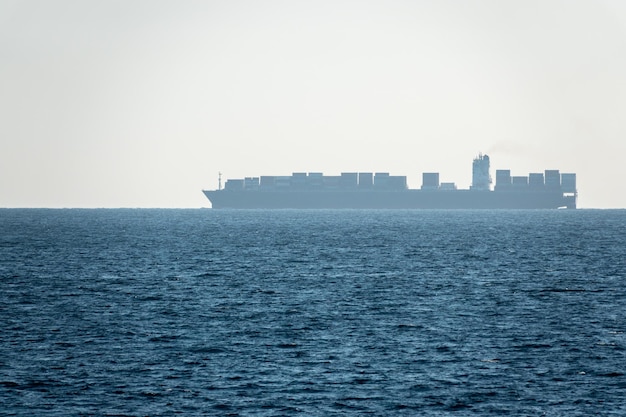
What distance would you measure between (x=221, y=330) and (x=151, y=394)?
1180cm

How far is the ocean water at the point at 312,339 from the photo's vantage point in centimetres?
2997

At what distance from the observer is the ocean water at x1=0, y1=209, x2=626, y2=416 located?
30.0m

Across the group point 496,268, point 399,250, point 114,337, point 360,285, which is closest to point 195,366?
point 114,337

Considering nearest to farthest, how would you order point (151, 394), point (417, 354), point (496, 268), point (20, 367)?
point (151, 394) → point (20, 367) → point (417, 354) → point (496, 268)

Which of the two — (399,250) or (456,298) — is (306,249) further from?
(456,298)

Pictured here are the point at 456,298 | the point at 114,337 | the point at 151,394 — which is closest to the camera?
the point at 151,394

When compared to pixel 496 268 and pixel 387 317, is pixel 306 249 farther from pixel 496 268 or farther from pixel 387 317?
pixel 387 317

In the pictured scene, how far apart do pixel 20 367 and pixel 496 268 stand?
46784 millimetres

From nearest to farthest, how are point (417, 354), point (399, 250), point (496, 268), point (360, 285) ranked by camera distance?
1. point (417, 354)
2. point (360, 285)
3. point (496, 268)
4. point (399, 250)

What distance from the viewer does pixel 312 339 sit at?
39875 mm

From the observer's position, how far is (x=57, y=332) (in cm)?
4112

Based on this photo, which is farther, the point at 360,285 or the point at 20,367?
the point at 360,285

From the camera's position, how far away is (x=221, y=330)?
42.2 metres

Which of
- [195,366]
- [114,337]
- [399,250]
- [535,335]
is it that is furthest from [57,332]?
[399,250]
